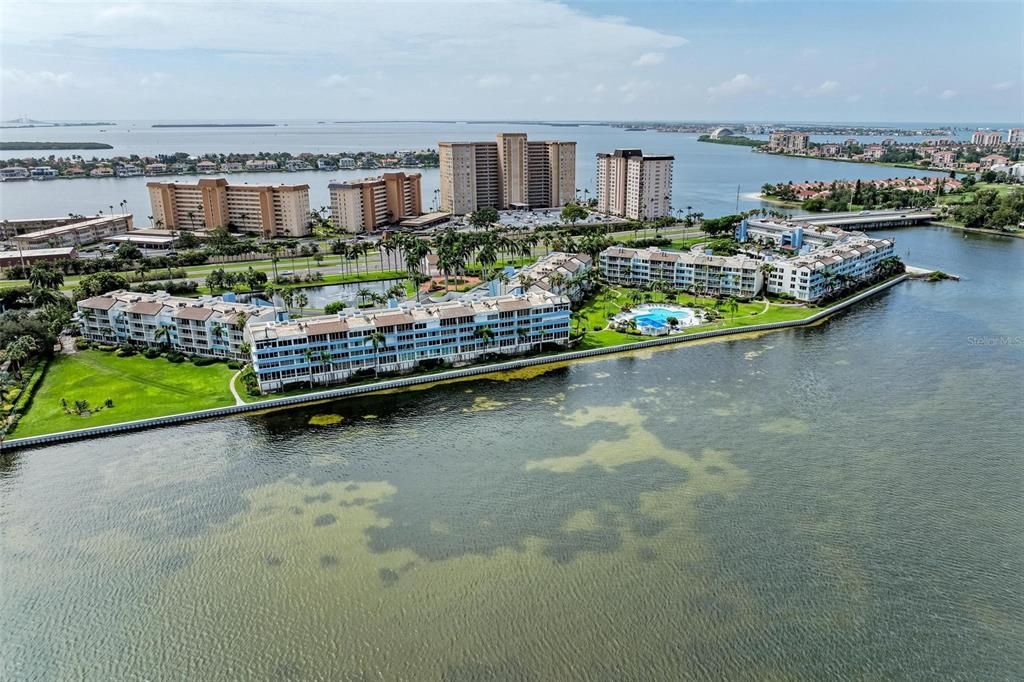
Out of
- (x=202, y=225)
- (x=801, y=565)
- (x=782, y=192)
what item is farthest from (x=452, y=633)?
(x=782, y=192)

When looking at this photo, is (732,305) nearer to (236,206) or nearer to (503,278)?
(503,278)

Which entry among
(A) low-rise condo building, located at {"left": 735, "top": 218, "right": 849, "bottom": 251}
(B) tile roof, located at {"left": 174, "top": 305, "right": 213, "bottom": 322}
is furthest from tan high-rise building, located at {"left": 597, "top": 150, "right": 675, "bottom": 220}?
(B) tile roof, located at {"left": 174, "top": 305, "right": 213, "bottom": 322}

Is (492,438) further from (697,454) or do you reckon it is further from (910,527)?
(910,527)

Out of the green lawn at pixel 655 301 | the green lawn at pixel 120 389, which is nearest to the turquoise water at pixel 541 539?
the green lawn at pixel 120 389

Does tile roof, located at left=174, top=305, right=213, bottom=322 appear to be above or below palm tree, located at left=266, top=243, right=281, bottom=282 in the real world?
above

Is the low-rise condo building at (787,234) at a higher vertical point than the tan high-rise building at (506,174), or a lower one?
lower

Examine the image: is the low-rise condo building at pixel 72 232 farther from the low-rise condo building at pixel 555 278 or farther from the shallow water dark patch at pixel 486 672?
the shallow water dark patch at pixel 486 672

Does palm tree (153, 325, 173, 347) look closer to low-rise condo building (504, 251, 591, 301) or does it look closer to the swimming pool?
low-rise condo building (504, 251, 591, 301)

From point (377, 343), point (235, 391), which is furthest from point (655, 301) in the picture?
point (235, 391)
